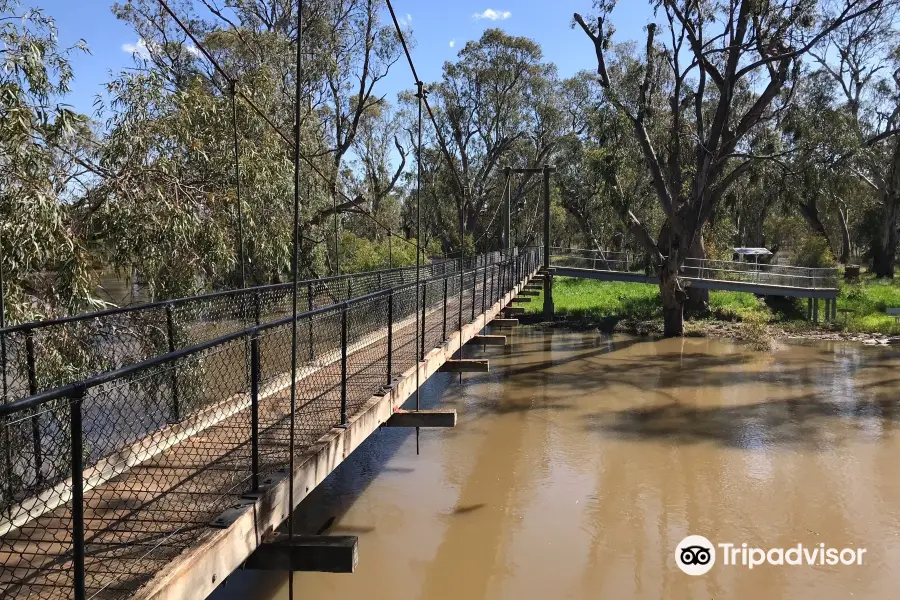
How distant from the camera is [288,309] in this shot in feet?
24.3

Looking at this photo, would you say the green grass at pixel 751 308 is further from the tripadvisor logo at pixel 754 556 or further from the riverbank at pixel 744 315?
the tripadvisor logo at pixel 754 556

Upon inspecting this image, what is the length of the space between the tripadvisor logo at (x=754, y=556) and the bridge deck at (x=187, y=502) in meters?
2.57

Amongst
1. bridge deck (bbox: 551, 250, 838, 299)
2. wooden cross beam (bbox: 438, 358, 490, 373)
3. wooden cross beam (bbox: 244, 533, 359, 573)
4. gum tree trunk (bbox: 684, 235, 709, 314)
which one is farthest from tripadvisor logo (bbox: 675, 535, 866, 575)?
gum tree trunk (bbox: 684, 235, 709, 314)

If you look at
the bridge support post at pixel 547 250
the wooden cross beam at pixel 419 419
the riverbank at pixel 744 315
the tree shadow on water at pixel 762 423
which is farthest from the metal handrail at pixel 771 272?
the wooden cross beam at pixel 419 419

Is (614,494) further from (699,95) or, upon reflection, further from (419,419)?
(699,95)

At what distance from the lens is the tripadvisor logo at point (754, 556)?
4820 mm

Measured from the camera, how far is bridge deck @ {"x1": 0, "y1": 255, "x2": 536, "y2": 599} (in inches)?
74.7

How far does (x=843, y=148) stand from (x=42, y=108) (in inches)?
524

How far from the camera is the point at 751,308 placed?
682 inches

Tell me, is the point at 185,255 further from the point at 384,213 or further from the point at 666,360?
the point at 384,213

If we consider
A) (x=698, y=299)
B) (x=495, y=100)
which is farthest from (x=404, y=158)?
(x=698, y=299)

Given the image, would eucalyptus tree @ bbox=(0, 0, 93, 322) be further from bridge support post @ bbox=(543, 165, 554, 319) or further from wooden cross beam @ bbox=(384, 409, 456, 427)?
bridge support post @ bbox=(543, 165, 554, 319)

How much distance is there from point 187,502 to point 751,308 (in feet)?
56.6

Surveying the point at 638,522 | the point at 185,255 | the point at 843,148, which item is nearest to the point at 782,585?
the point at 638,522
